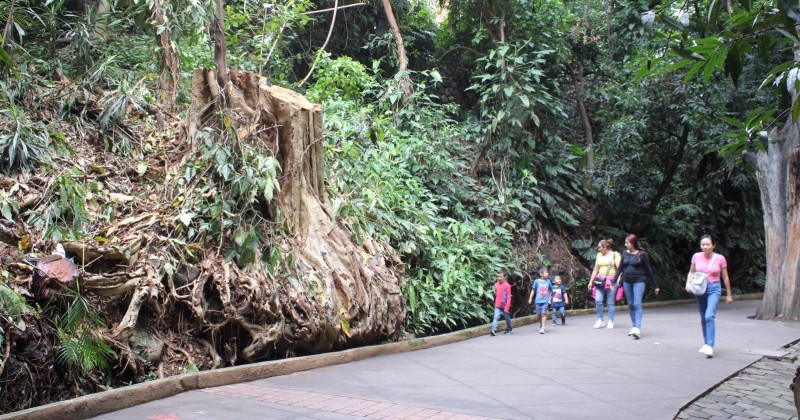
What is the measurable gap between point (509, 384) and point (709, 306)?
361 cm

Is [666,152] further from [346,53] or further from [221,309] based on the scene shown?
[221,309]

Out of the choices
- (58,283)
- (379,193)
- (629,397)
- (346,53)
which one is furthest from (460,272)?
(346,53)

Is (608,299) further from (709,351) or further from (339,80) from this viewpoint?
(339,80)

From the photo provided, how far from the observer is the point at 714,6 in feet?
13.1

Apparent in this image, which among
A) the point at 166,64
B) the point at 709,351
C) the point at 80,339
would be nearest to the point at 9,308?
the point at 80,339

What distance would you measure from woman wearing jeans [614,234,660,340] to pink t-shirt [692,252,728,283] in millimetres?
1624

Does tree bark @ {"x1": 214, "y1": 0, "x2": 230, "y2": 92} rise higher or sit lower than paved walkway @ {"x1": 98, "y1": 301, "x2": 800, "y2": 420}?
higher

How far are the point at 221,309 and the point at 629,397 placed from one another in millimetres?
4759

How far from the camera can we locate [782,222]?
14.9 metres

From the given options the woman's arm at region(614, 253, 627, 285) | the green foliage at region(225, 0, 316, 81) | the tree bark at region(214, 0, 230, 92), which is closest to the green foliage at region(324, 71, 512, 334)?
the green foliage at region(225, 0, 316, 81)

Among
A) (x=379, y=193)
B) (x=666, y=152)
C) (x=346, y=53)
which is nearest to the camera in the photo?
(x=379, y=193)

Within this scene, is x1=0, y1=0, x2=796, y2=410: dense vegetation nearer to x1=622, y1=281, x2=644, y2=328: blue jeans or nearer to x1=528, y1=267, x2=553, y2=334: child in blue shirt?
x1=528, y1=267, x2=553, y2=334: child in blue shirt

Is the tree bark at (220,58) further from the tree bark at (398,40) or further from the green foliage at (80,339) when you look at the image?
the tree bark at (398,40)

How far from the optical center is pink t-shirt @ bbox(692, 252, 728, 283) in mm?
9453
